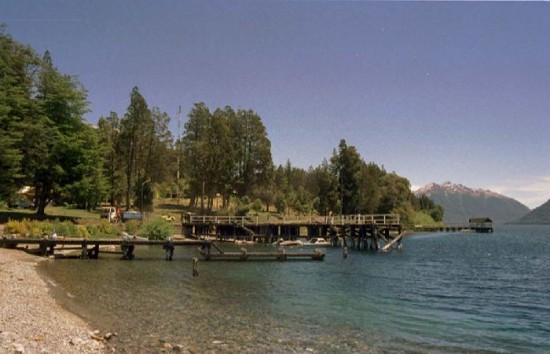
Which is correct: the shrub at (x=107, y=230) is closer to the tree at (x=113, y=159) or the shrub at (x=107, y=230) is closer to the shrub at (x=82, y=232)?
the shrub at (x=82, y=232)

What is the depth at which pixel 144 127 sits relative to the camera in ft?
244

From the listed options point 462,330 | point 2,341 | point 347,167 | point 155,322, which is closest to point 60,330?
point 2,341

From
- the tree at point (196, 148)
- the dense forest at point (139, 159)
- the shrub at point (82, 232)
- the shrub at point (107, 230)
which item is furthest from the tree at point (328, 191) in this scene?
the shrub at point (82, 232)

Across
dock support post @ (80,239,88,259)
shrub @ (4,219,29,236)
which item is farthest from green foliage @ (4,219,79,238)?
dock support post @ (80,239,88,259)

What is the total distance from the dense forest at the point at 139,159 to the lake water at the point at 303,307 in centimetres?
2263

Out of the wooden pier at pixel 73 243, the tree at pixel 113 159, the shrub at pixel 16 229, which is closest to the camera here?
the wooden pier at pixel 73 243

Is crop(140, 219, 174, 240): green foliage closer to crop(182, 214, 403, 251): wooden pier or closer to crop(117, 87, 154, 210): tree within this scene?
crop(182, 214, 403, 251): wooden pier

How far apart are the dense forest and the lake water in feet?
74.3

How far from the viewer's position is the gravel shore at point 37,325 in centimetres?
1215

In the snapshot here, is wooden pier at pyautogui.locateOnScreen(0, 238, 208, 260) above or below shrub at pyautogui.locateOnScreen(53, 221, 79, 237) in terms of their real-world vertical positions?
below

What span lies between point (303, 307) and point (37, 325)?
11.8 m

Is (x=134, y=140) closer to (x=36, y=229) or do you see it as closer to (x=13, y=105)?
(x=13, y=105)

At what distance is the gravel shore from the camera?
12148 millimetres

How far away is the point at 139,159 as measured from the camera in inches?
3113
